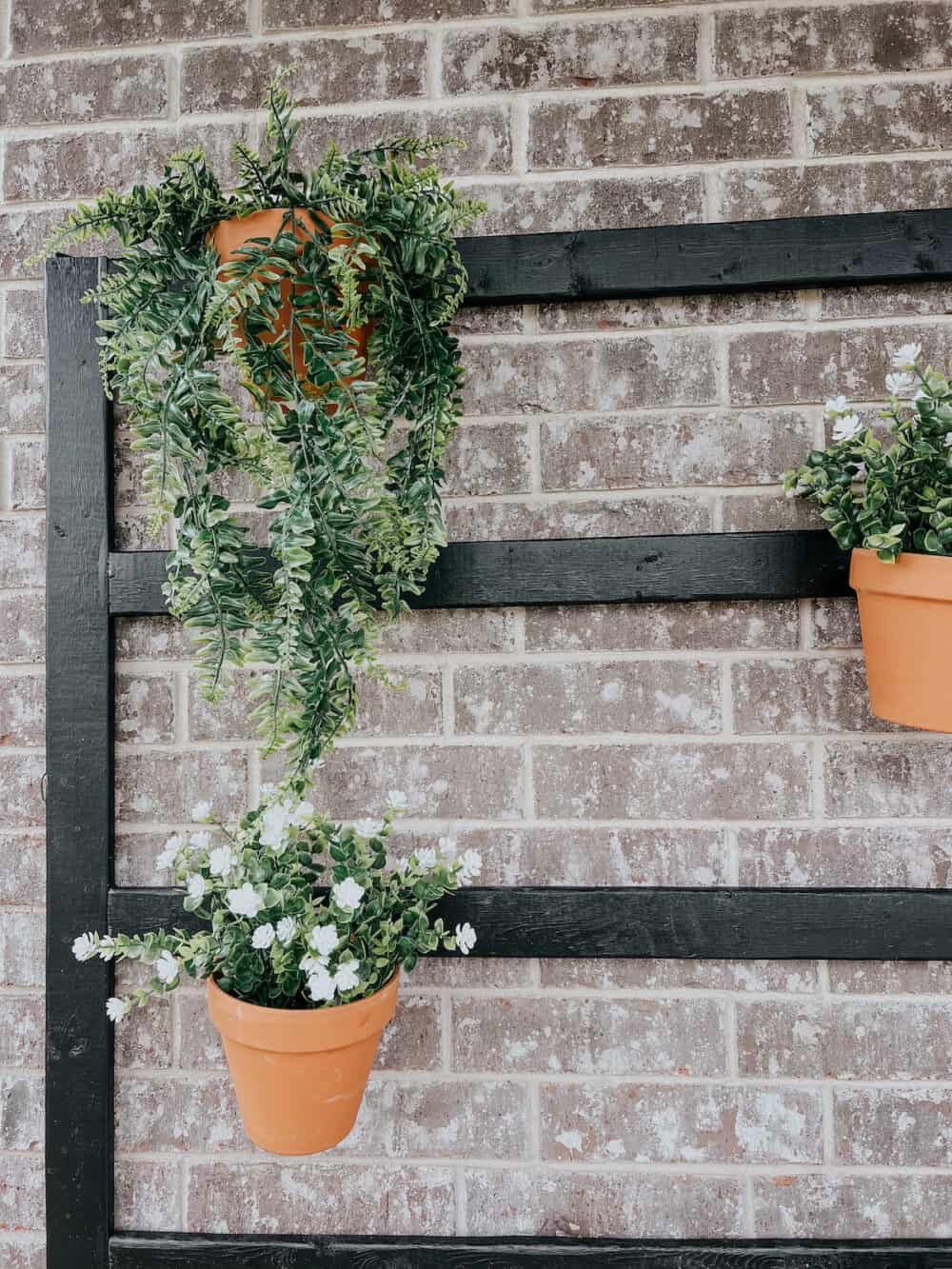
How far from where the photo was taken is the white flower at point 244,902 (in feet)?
2.81

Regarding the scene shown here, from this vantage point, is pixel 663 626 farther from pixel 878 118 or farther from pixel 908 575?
pixel 878 118

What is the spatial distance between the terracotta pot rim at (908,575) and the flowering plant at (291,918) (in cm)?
55

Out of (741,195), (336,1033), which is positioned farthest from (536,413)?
(336,1033)

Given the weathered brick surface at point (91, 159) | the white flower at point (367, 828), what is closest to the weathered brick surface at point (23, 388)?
the weathered brick surface at point (91, 159)

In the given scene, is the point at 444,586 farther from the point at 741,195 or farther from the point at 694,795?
the point at 741,195

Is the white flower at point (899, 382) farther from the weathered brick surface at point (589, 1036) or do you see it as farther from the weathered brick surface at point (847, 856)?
the weathered brick surface at point (589, 1036)

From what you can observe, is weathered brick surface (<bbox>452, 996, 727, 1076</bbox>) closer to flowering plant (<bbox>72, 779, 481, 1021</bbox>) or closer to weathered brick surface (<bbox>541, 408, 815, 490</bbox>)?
flowering plant (<bbox>72, 779, 481, 1021</bbox>)

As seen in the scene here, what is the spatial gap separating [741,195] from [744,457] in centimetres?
35

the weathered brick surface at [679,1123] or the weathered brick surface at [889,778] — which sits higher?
the weathered brick surface at [889,778]

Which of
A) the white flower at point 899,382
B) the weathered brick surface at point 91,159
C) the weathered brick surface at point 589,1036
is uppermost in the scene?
the weathered brick surface at point 91,159

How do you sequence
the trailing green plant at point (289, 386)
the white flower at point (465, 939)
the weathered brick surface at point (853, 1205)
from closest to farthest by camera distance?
the trailing green plant at point (289, 386) < the white flower at point (465, 939) < the weathered brick surface at point (853, 1205)

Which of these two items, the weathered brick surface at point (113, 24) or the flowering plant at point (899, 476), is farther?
Result: the weathered brick surface at point (113, 24)

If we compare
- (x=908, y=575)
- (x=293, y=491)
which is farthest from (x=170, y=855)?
(x=908, y=575)

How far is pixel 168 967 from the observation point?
0.88 meters
